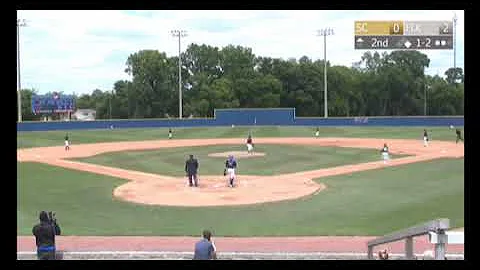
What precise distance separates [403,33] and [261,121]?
72.0ft

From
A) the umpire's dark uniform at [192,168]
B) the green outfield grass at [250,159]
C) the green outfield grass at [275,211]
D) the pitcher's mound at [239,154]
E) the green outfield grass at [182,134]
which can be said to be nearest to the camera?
the green outfield grass at [275,211]

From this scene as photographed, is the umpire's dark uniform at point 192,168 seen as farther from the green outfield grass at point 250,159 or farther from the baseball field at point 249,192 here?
the green outfield grass at point 250,159

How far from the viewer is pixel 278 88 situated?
92.2 metres

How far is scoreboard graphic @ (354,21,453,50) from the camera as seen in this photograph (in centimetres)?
5979

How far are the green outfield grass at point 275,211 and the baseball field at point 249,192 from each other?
1.3 inches

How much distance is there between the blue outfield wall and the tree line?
17.1 metres

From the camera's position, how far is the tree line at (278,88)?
299ft

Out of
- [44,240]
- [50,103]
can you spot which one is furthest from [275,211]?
[50,103]

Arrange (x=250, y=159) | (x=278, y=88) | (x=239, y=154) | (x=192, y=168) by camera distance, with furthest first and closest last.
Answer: (x=278, y=88) < (x=239, y=154) < (x=250, y=159) < (x=192, y=168)

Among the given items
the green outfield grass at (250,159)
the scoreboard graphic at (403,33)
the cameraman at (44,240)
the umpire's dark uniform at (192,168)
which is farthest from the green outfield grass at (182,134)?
the cameraman at (44,240)

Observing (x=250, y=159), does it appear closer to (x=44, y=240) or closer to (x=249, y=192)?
(x=249, y=192)

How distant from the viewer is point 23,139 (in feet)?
178

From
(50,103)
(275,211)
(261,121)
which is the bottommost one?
(275,211)
